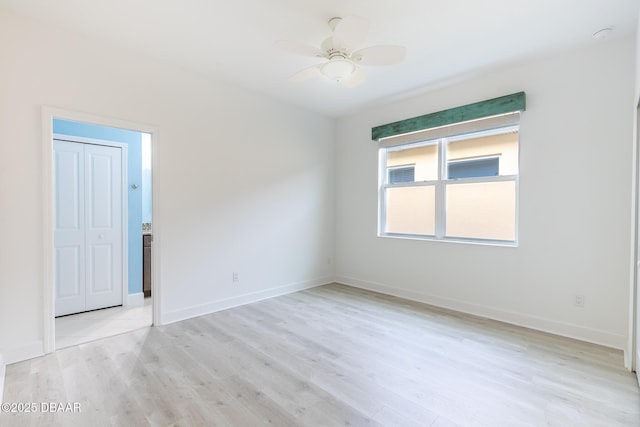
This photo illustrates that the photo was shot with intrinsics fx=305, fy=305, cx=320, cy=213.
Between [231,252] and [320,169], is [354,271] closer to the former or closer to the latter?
[320,169]

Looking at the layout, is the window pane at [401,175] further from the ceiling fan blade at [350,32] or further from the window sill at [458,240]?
the ceiling fan blade at [350,32]

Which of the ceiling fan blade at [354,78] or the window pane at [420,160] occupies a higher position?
the ceiling fan blade at [354,78]

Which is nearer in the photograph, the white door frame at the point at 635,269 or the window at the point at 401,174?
the white door frame at the point at 635,269

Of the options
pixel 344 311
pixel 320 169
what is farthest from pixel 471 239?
pixel 320 169

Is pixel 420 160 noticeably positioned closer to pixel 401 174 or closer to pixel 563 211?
pixel 401 174

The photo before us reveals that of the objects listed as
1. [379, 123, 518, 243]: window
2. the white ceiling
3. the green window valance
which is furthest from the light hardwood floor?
the white ceiling

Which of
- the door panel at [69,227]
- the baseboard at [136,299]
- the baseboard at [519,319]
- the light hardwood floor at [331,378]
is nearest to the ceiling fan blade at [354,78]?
the light hardwood floor at [331,378]

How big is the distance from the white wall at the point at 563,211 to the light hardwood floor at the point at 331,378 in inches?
13.2

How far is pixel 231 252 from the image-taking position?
12.4 feet

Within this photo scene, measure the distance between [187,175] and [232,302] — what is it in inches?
63.5

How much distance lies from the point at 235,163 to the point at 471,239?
300cm

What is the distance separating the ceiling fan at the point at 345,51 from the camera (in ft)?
6.67

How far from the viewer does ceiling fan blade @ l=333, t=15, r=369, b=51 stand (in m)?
1.91

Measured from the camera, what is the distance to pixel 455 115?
3586mm
